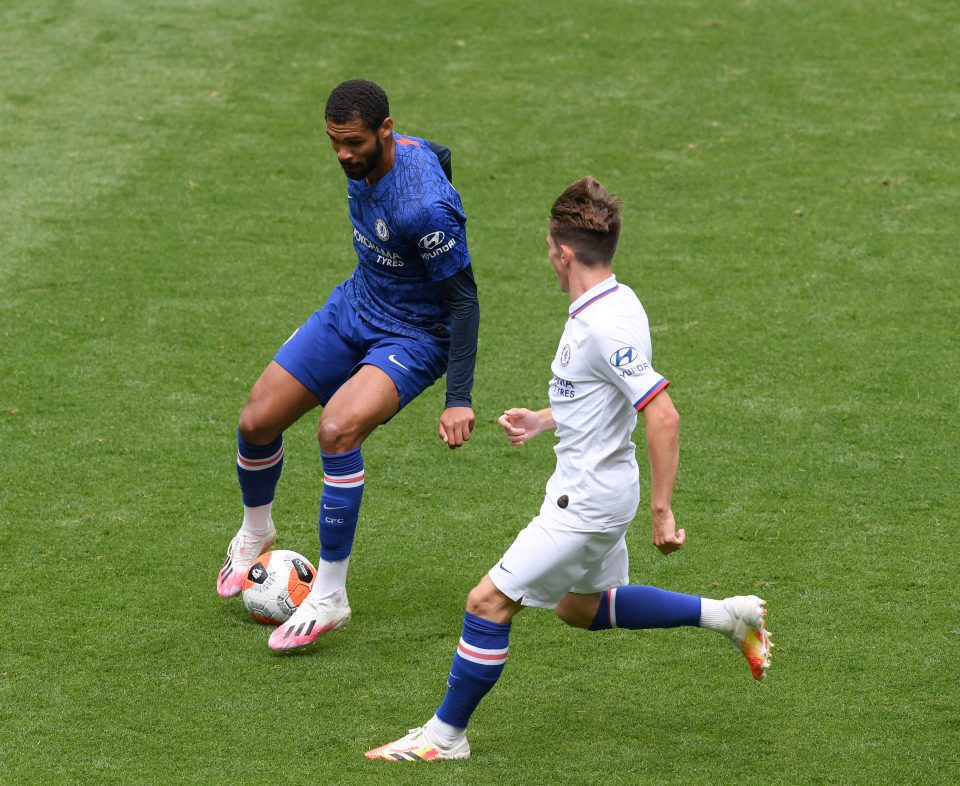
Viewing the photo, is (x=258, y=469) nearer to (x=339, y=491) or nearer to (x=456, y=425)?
(x=339, y=491)

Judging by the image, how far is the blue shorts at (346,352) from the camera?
5910mm

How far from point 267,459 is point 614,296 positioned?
2.06 m

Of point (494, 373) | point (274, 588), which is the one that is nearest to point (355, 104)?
point (274, 588)

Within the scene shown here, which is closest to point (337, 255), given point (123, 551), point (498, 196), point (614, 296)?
point (498, 196)

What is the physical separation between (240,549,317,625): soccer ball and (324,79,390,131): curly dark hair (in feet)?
6.05

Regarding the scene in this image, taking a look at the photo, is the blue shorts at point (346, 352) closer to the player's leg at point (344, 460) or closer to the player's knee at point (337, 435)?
the player's leg at point (344, 460)

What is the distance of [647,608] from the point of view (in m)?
5.14

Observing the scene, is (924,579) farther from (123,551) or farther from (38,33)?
(38,33)

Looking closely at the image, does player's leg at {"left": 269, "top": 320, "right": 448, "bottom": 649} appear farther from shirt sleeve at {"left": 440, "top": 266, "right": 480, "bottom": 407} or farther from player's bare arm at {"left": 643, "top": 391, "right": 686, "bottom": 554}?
player's bare arm at {"left": 643, "top": 391, "right": 686, "bottom": 554}

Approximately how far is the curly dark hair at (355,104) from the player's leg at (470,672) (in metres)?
1.95

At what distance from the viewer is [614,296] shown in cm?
469

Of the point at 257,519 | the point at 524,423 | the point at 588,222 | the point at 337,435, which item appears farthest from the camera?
the point at 257,519

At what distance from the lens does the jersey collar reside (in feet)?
15.4

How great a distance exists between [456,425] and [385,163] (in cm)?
114
